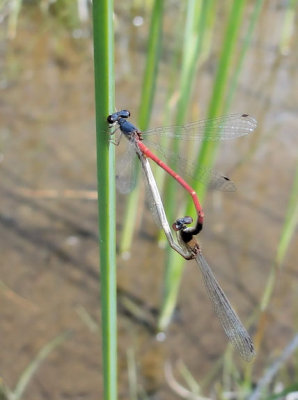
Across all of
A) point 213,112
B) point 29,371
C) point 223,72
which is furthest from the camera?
point 29,371

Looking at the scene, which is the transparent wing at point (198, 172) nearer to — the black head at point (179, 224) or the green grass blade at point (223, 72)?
the green grass blade at point (223, 72)

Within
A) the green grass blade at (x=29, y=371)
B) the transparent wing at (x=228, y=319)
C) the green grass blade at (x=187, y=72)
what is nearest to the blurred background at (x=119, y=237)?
the green grass blade at (x=29, y=371)

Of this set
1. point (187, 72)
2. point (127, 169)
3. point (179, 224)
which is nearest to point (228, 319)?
point (179, 224)

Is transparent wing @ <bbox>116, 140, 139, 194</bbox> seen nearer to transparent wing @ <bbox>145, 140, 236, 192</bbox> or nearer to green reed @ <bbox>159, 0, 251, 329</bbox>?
transparent wing @ <bbox>145, 140, 236, 192</bbox>

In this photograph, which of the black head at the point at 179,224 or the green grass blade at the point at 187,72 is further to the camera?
the green grass blade at the point at 187,72

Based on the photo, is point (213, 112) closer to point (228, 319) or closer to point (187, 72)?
point (187, 72)

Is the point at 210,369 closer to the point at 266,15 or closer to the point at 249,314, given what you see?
the point at 249,314

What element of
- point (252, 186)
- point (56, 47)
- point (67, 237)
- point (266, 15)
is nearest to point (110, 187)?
point (67, 237)
